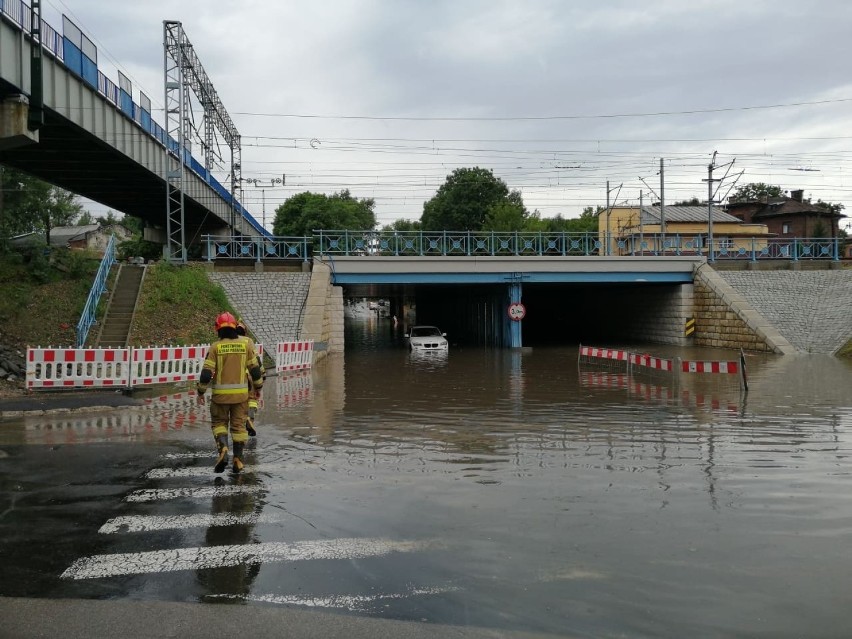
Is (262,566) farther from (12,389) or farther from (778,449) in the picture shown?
(12,389)

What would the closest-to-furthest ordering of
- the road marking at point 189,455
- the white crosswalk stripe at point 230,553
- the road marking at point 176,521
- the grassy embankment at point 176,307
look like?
the white crosswalk stripe at point 230,553
the road marking at point 176,521
the road marking at point 189,455
the grassy embankment at point 176,307

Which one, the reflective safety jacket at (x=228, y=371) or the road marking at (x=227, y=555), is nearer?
the road marking at (x=227, y=555)

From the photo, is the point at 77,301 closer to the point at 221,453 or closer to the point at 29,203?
the point at 221,453

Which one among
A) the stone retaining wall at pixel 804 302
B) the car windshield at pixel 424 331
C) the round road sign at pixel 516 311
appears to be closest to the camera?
the stone retaining wall at pixel 804 302

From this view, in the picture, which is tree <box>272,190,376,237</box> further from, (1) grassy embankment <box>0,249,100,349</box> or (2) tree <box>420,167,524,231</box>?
(1) grassy embankment <box>0,249,100,349</box>

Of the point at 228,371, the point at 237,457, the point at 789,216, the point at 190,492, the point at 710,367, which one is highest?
the point at 789,216

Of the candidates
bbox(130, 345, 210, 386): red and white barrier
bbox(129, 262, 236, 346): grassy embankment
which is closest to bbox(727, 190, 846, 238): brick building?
bbox(129, 262, 236, 346): grassy embankment

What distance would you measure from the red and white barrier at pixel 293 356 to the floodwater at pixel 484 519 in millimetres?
9072

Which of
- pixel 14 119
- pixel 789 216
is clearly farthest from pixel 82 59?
pixel 789 216

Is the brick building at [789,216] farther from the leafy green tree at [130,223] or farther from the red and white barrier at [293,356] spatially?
the leafy green tree at [130,223]

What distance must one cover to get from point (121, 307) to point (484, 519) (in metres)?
21.6

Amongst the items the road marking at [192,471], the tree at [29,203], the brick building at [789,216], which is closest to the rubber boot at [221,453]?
the road marking at [192,471]

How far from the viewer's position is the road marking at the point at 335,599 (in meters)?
4.80

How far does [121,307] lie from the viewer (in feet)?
82.0
